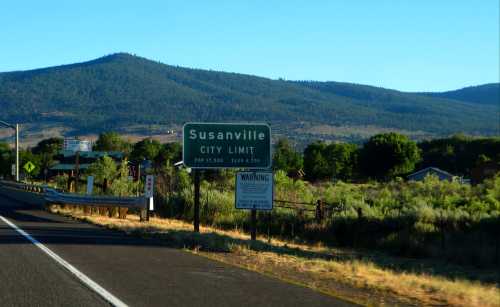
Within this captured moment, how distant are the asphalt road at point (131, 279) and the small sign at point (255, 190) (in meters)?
3.79

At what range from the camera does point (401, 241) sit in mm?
24984

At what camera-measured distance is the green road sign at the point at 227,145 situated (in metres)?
22.8

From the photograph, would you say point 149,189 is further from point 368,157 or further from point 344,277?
point 368,157

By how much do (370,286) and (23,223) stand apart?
15872 mm

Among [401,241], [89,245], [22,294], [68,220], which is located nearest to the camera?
[22,294]

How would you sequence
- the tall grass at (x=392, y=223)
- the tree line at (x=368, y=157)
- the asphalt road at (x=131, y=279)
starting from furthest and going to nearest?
the tree line at (x=368, y=157) < the tall grass at (x=392, y=223) < the asphalt road at (x=131, y=279)

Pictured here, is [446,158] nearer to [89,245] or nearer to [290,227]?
[290,227]

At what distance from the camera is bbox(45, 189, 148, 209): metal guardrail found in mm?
27781

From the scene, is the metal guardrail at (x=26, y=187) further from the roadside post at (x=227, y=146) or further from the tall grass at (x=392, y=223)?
the roadside post at (x=227, y=146)

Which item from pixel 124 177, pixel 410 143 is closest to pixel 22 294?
pixel 124 177

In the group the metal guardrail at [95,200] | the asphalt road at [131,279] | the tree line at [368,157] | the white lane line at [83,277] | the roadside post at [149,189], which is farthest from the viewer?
the tree line at [368,157]

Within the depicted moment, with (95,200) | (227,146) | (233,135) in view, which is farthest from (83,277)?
(95,200)

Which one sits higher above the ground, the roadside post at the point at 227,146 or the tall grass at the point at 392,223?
the roadside post at the point at 227,146

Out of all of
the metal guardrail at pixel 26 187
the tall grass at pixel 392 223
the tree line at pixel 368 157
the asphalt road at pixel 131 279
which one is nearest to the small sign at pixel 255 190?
the asphalt road at pixel 131 279
